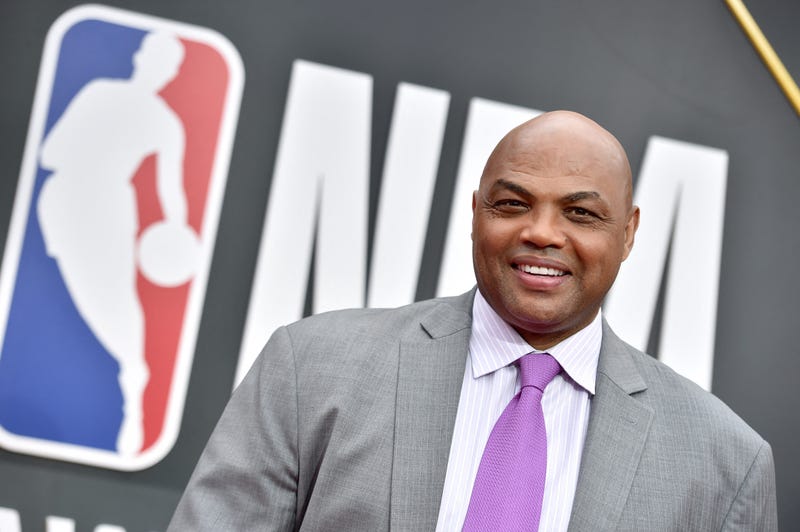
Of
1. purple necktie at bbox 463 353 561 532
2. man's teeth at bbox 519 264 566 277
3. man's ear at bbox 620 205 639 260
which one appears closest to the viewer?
purple necktie at bbox 463 353 561 532

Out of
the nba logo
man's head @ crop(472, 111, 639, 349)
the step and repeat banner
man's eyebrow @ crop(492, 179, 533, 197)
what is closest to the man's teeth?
man's head @ crop(472, 111, 639, 349)

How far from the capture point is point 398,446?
4.83ft

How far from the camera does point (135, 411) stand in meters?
2.51

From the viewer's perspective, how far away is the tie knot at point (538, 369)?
1.55 m

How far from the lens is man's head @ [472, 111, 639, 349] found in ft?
5.05

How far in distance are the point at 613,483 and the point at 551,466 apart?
98 mm

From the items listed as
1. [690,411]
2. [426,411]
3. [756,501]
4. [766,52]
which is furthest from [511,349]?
[766,52]

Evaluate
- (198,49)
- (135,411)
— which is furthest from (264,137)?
(135,411)

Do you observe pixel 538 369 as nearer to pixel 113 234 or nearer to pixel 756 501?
pixel 756 501

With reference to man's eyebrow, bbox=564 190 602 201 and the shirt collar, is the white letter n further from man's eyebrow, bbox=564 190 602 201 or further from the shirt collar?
man's eyebrow, bbox=564 190 602 201

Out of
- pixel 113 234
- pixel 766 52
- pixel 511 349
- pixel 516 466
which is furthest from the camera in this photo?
pixel 766 52

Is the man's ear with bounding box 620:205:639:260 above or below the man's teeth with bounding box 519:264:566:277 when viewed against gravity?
above

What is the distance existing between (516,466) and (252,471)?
0.41 m

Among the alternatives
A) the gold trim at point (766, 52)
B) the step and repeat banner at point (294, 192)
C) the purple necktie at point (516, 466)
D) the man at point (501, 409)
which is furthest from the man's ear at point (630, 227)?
the gold trim at point (766, 52)
